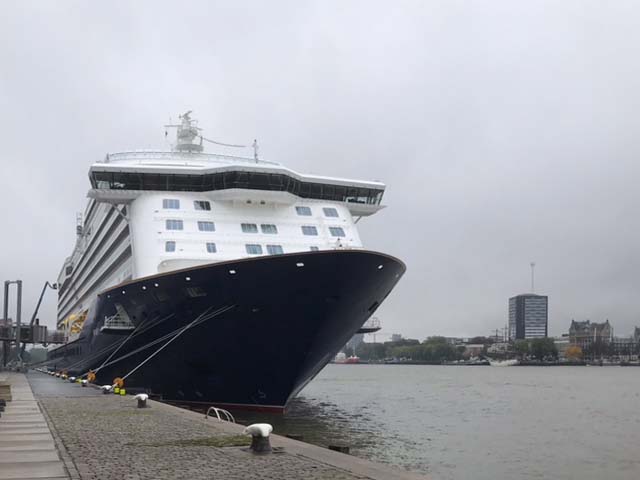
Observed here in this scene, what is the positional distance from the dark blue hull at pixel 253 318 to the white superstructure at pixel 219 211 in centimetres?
235

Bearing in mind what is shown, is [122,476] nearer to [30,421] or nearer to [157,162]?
[30,421]

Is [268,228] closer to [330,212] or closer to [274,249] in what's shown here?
[274,249]

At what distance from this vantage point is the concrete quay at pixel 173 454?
10391mm

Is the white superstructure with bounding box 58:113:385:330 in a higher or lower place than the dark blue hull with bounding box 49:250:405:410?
higher

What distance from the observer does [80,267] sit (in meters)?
55.6

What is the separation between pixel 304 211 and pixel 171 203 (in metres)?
5.54

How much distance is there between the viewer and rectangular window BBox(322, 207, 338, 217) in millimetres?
32781

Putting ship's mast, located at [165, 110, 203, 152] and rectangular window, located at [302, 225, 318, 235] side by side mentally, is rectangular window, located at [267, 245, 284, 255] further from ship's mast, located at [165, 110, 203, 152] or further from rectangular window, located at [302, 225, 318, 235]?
ship's mast, located at [165, 110, 203, 152]

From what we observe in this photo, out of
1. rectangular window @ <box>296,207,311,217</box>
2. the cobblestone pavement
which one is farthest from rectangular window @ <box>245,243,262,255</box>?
the cobblestone pavement

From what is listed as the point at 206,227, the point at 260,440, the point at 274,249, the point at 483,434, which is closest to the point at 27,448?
the point at 260,440

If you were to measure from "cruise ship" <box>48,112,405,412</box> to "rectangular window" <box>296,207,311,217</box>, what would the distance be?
0.05m

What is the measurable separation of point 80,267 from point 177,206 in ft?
90.7

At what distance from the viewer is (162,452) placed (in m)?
12.4

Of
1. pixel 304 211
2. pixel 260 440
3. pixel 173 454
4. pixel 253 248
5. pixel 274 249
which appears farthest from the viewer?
pixel 304 211
